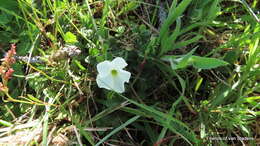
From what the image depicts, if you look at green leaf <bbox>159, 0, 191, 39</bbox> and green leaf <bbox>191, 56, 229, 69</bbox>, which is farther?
green leaf <bbox>159, 0, 191, 39</bbox>

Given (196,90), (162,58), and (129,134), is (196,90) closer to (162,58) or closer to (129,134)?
(162,58)

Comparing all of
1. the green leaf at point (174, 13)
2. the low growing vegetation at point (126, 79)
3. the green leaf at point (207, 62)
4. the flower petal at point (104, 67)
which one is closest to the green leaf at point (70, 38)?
the low growing vegetation at point (126, 79)

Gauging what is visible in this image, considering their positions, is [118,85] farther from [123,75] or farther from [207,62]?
[207,62]

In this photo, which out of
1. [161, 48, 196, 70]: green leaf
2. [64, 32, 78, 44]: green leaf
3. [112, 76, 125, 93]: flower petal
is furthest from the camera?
[64, 32, 78, 44]: green leaf

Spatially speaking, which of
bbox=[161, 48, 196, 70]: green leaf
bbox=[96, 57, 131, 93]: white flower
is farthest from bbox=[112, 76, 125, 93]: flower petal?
bbox=[161, 48, 196, 70]: green leaf

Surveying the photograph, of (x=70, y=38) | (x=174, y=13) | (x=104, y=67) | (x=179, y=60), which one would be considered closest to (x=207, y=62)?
(x=179, y=60)

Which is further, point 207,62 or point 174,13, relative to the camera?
point 174,13

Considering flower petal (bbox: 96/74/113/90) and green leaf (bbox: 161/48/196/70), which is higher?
green leaf (bbox: 161/48/196/70)

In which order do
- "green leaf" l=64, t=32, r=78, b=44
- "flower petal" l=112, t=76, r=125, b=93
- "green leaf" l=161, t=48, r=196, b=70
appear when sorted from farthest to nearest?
"green leaf" l=64, t=32, r=78, b=44, "flower petal" l=112, t=76, r=125, b=93, "green leaf" l=161, t=48, r=196, b=70

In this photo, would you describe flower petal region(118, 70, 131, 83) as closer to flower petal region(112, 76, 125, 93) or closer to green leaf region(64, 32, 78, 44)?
flower petal region(112, 76, 125, 93)
